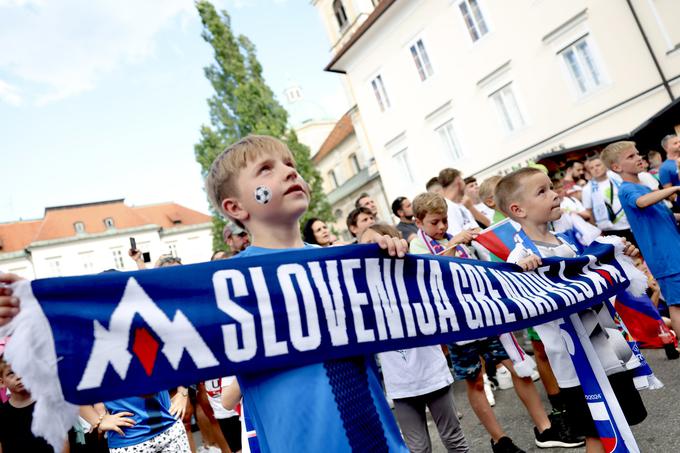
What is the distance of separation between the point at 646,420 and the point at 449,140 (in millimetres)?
18516

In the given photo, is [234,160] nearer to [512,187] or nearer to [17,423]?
[512,187]

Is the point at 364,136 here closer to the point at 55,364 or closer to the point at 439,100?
the point at 439,100

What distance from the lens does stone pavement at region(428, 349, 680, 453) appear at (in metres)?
3.07

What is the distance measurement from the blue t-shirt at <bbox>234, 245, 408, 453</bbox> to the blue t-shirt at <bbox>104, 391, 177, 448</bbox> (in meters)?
1.91

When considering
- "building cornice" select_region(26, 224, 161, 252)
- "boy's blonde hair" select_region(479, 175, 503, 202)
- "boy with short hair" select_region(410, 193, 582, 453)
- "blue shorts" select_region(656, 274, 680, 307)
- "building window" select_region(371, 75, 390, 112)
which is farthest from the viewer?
"building cornice" select_region(26, 224, 161, 252)

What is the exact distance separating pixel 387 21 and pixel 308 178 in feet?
36.0

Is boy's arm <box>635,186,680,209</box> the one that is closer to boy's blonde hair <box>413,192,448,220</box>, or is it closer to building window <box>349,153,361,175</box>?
boy's blonde hair <box>413,192,448,220</box>

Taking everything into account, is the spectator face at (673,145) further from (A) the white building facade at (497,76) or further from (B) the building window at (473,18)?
(B) the building window at (473,18)

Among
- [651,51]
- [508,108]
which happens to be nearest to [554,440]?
[651,51]

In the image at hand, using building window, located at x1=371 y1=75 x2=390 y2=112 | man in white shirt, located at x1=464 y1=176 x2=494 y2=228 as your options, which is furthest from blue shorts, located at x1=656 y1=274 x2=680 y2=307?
building window, located at x1=371 y1=75 x2=390 y2=112

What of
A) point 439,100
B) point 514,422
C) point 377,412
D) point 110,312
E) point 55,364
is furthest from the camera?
point 439,100

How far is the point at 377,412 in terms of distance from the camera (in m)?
1.56

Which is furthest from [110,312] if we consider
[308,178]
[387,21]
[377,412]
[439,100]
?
[308,178]

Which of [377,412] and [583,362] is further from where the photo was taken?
[583,362]
